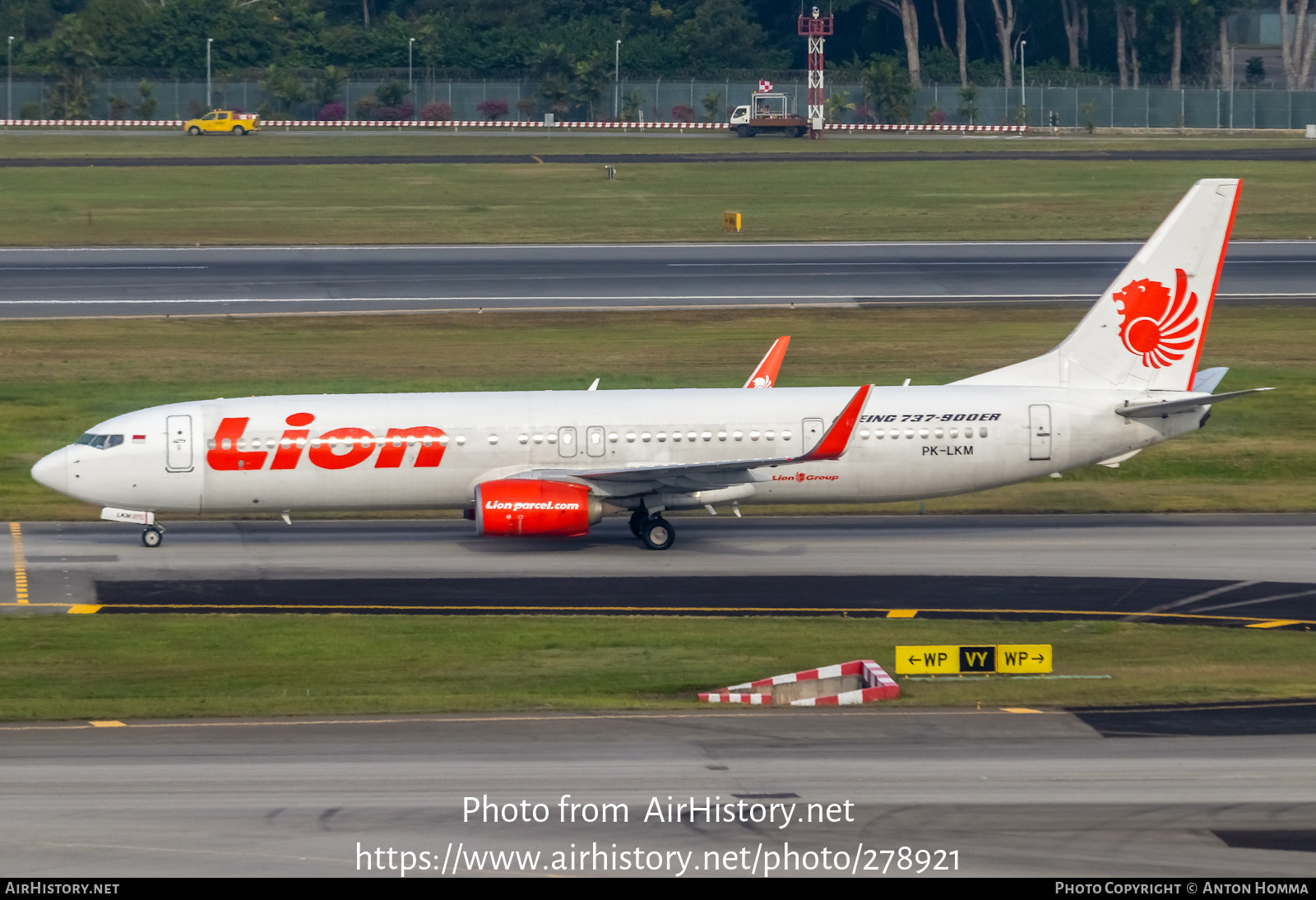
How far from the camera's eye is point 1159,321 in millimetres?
42594

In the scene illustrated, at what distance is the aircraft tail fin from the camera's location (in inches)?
1674

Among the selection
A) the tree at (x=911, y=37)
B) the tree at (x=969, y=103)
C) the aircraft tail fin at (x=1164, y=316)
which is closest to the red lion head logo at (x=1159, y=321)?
the aircraft tail fin at (x=1164, y=316)

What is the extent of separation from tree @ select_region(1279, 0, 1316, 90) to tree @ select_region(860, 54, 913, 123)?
41.3m

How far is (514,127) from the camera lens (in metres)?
172

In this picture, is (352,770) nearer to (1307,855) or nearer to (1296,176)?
(1307,855)

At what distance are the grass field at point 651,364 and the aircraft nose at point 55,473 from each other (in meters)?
4.66

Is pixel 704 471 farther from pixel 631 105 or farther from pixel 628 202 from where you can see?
pixel 631 105

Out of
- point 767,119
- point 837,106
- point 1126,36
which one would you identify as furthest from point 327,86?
point 1126,36

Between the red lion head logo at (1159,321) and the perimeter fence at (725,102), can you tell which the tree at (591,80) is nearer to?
the perimeter fence at (725,102)

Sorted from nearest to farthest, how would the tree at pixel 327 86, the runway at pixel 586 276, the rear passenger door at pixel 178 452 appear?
the rear passenger door at pixel 178 452 < the runway at pixel 586 276 < the tree at pixel 327 86

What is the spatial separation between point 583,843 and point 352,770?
464 centimetres

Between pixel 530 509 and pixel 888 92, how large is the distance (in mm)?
139639

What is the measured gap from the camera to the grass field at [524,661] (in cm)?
2781

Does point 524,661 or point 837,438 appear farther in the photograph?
point 837,438
